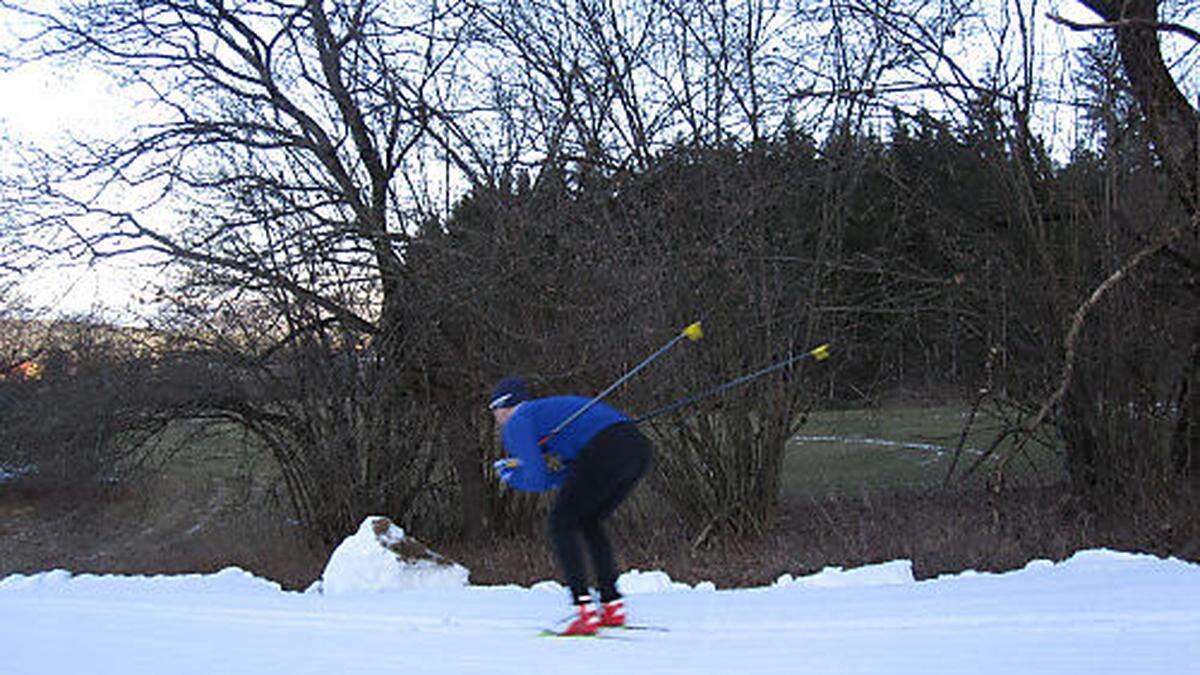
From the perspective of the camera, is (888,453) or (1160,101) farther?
(888,453)

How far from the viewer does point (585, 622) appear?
17.6ft

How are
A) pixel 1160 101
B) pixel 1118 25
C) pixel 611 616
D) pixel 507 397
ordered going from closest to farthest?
pixel 611 616
pixel 507 397
pixel 1118 25
pixel 1160 101

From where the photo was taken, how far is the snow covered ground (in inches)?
176

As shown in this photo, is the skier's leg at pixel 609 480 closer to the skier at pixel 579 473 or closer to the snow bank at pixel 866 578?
the skier at pixel 579 473

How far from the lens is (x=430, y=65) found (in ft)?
42.3

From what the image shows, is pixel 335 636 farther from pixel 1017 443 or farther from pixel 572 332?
pixel 1017 443

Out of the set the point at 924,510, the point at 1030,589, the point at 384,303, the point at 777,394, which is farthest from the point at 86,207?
the point at 1030,589

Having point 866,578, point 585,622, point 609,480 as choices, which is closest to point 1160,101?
point 866,578

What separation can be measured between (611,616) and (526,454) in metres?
0.98

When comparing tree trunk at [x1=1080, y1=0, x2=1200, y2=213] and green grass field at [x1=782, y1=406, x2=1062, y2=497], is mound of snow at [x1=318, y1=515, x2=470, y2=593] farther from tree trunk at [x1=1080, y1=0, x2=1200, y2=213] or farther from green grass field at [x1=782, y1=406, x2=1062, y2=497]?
tree trunk at [x1=1080, y1=0, x2=1200, y2=213]

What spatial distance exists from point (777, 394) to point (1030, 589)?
5078mm

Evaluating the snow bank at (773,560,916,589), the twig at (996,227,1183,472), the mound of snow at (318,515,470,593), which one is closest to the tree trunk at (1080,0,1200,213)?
the twig at (996,227,1183,472)

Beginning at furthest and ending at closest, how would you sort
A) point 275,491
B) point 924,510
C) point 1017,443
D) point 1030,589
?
1. point 275,491
2. point 924,510
3. point 1017,443
4. point 1030,589

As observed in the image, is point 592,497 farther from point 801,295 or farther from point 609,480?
point 801,295
